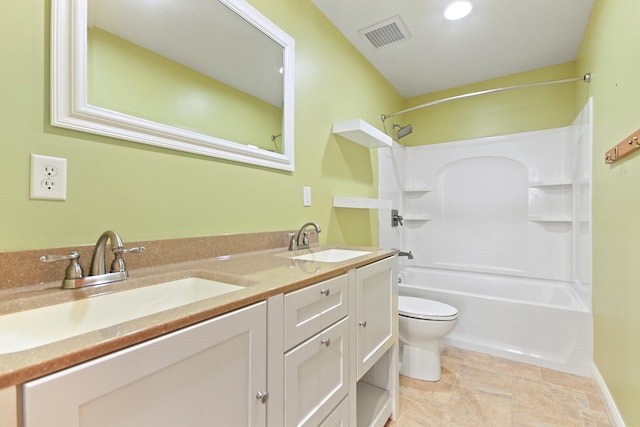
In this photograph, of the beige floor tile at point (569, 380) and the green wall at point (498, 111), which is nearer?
the beige floor tile at point (569, 380)

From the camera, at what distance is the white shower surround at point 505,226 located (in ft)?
7.04

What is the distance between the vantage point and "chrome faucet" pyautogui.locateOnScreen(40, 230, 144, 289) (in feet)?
2.62

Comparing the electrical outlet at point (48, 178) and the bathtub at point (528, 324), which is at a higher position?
the electrical outlet at point (48, 178)

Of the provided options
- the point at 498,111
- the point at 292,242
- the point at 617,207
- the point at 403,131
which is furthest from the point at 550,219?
the point at 292,242

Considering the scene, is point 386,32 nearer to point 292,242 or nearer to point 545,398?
point 292,242

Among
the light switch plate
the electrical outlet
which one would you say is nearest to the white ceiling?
the light switch plate

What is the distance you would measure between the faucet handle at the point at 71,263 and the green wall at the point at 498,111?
2.88 metres

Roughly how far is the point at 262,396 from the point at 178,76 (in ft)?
3.94

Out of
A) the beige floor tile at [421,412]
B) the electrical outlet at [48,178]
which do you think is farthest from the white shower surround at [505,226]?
the electrical outlet at [48,178]

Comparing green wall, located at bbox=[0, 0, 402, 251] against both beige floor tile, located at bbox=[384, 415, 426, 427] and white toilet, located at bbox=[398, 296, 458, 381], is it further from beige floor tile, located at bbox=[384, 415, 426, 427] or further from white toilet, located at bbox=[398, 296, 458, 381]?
beige floor tile, located at bbox=[384, 415, 426, 427]

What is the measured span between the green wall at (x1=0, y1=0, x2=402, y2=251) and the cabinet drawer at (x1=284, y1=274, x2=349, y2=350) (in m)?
0.57

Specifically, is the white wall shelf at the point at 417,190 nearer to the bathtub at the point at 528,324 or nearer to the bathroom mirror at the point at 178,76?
the bathtub at the point at 528,324

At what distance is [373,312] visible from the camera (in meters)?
1.38

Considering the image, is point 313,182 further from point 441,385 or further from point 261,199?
point 441,385
